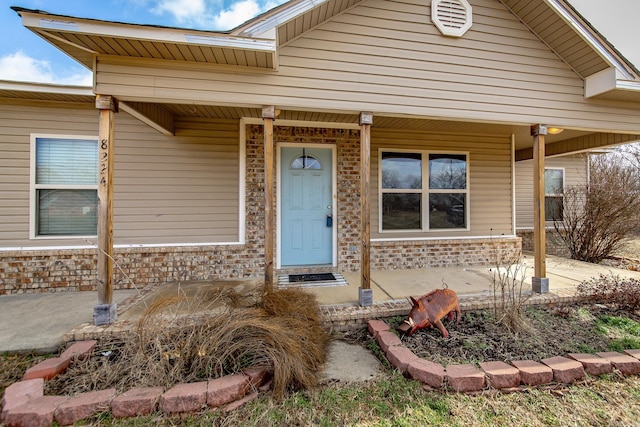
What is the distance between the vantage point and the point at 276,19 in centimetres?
292

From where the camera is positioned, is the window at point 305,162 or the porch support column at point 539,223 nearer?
the porch support column at point 539,223

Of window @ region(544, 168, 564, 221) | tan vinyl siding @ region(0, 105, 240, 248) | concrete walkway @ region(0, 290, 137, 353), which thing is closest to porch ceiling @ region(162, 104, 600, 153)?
tan vinyl siding @ region(0, 105, 240, 248)

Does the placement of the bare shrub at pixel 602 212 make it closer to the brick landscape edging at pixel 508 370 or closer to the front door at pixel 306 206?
the brick landscape edging at pixel 508 370

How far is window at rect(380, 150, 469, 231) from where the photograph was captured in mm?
5301

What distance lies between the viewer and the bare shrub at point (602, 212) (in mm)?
6379

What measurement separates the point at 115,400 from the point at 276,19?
3566 mm

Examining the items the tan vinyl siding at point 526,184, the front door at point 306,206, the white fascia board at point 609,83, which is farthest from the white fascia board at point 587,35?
the tan vinyl siding at point 526,184

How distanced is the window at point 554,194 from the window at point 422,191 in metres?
3.56

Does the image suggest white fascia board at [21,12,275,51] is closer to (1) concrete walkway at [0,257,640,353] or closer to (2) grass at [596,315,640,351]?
(1) concrete walkway at [0,257,640,353]

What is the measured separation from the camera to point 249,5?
8.20m

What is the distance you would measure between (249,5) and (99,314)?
8.88 meters

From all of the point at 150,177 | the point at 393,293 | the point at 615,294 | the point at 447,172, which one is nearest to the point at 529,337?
the point at 393,293

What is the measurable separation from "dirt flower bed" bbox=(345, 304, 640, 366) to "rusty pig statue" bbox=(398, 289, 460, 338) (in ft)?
0.32

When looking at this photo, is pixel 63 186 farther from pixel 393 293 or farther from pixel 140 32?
pixel 393 293
